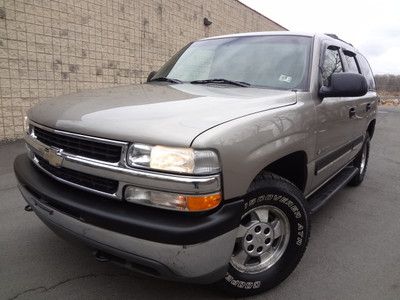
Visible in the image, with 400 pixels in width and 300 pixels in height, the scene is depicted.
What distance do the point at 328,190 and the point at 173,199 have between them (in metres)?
2.33

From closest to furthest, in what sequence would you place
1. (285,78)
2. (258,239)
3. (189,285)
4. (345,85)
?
(258,239)
(189,285)
(345,85)
(285,78)

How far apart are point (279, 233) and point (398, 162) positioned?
Answer: 5.56 metres

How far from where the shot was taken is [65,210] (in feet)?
7.36

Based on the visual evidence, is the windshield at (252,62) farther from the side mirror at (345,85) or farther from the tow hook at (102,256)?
the tow hook at (102,256)

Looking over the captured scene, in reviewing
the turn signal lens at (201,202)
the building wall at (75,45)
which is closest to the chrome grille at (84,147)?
the turn signal lens at (201,202)

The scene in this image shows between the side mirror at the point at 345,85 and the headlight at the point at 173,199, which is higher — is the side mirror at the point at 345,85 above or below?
above

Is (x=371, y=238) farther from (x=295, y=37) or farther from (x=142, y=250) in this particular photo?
(x=142, y=250)

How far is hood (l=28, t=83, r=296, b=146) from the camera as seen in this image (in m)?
2.02

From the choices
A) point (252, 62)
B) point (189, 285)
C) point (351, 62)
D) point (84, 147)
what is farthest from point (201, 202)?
point (351, 62)

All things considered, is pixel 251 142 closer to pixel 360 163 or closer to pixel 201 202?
pixel 201 202

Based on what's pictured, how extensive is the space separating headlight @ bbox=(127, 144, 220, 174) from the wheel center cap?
730 millimetres

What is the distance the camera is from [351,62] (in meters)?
4.46

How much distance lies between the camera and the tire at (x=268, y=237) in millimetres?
2420

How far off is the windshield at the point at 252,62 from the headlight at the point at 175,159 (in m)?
1.36
